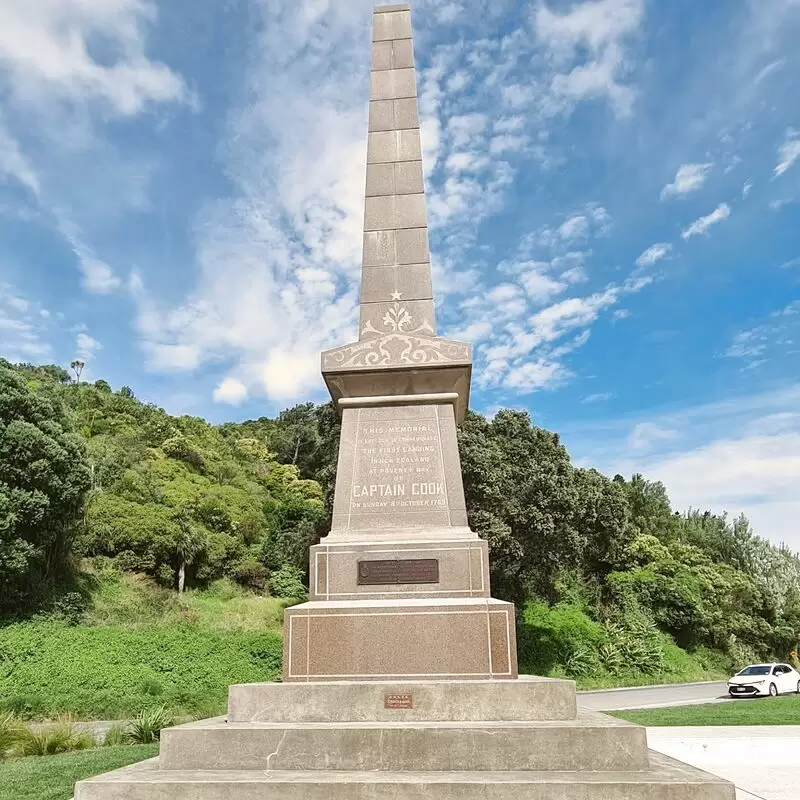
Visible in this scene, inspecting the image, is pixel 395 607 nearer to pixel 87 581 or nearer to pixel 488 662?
pixel 488 662

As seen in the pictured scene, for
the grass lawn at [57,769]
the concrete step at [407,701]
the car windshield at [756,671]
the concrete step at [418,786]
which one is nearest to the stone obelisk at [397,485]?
the concrete step at [407,701]

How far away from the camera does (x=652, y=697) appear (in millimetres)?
22828

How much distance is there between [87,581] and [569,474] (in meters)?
20.2

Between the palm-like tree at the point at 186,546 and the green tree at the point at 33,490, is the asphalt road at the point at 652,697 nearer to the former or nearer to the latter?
the palm-like tree at the point at 186,546

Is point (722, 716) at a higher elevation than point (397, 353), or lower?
lower

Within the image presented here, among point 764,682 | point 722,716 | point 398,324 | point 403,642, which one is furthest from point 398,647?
point 764,682

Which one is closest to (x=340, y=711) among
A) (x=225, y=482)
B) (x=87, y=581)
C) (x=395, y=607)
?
(x=395, y=607)

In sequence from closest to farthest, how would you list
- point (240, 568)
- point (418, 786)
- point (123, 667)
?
point (418, 786) < point (123, 667) < point (240, 568)

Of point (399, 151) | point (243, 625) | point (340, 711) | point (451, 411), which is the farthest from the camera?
point (243, 625)

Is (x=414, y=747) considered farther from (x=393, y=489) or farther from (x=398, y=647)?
(x=393, y=489)

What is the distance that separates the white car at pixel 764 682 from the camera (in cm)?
2242

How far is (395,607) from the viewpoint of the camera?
6.78 m

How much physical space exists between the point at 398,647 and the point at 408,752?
131 centimetres

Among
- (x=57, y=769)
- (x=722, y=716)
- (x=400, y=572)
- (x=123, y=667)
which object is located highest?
(x=400, y=572)
